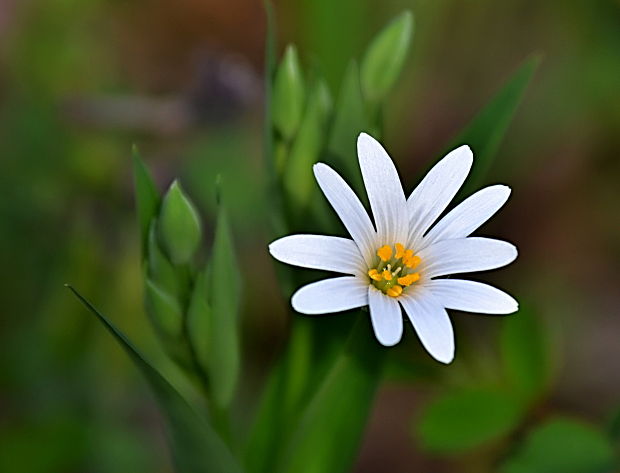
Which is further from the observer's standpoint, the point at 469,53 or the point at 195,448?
the point at 469,53

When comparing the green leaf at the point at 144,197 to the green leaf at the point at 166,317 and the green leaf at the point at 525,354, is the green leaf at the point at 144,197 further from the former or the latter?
the green leaf at the point at 525,354

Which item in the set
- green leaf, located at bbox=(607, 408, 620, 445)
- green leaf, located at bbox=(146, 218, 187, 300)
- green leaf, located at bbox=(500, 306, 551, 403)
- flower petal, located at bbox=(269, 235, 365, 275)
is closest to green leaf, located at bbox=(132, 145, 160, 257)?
green leaf, located at bbox=(146, 218, 187, 300)

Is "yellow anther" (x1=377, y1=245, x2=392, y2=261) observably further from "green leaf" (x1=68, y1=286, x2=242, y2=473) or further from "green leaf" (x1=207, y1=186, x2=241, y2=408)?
"green leaf" (x1=68, y1=286, x2=242, y2=473)

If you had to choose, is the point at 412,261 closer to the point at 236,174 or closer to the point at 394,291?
the point at 394,291

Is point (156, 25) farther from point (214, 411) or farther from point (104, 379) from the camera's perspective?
point (214, 411)

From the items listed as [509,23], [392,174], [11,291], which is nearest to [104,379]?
[11,291]

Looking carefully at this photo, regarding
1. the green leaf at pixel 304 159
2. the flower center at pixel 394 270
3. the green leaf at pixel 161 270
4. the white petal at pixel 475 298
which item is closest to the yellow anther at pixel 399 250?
the flower center at pixel 394 270
